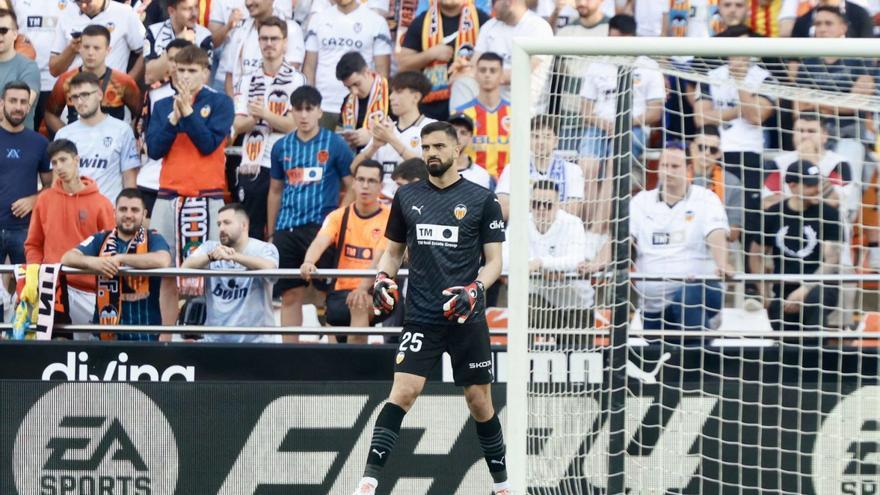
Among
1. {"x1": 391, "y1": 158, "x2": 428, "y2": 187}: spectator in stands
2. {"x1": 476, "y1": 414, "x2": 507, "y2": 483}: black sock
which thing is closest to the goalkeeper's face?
{"x1": 476, "y1": 414, "x2": 507, "y2": 483}: black sock

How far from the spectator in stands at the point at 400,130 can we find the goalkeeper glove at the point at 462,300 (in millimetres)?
2839

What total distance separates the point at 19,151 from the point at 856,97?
6.09 metres

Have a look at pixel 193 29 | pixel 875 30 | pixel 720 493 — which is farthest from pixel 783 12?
pixel 193 29

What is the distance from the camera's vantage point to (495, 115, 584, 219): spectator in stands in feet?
25.6

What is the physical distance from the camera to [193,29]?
36.1ft

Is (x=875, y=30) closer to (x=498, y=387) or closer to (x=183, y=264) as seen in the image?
(x=498, y=387)

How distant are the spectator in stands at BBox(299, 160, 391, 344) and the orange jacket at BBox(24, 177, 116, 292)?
1616 millimetres

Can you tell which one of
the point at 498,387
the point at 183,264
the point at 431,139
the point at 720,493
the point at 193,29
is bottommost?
the point at 720,493

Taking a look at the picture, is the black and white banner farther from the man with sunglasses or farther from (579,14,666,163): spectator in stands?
(579,14,666,163): spectator in stands

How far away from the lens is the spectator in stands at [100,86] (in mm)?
10656

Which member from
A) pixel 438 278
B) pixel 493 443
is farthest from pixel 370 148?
pixel 493 443

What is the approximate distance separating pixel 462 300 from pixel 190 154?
3777mm

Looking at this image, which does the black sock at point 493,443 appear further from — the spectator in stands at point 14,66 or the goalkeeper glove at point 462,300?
the spectator in stands at point 14,66

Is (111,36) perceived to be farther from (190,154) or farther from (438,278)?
(438,278)
